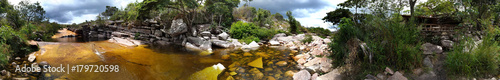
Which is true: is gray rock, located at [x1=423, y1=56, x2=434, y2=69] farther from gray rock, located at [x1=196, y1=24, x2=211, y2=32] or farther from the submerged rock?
gray rock, located at [x1=196, y1=24, x2=211, y2=32]

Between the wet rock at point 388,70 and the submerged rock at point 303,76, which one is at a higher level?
the wet rock at point 388,70

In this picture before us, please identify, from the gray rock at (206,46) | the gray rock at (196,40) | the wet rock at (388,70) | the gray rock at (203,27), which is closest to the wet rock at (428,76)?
the wet rock at (388,70)

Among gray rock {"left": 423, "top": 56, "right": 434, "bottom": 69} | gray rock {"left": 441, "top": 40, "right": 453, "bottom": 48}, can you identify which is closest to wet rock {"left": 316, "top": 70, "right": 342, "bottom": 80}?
gray rock {"left": 423, "top": 56, "right": 434, "bottom": 69}

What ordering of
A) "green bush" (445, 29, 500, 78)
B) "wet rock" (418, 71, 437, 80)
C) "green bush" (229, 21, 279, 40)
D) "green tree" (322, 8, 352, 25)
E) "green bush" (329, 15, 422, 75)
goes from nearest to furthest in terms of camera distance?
"green bush" (445, 29, 500, 78)
"wet rock" (418, 71, 437, 80)
"green bush" (329, 15, 422, 75)
"green bush" (229, 21, 279, 40)
"green tree" (322, 8, 352, 25)

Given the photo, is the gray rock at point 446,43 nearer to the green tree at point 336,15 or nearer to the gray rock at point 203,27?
the green tree at point 336,15

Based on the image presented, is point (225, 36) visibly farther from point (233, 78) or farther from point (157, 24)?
point (233, 78)

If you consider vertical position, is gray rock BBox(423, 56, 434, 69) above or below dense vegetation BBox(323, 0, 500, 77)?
below

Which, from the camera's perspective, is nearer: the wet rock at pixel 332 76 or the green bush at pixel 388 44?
the green bush at pixel 388 44

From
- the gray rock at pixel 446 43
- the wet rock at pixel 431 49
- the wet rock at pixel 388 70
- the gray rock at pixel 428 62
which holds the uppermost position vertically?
the gray rock at pixel 446 43

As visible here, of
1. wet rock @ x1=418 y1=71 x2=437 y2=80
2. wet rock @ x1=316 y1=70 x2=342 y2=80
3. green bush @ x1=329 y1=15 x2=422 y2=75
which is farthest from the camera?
wet rock @ x1=316 y1=70 x2=342 y2=80

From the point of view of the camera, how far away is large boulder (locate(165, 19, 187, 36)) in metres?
16.2

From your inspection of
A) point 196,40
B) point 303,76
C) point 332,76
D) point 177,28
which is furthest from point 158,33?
point 332,76

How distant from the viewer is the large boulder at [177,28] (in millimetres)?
16172

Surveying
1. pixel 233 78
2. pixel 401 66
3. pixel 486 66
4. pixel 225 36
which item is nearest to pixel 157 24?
pixel 225 36
